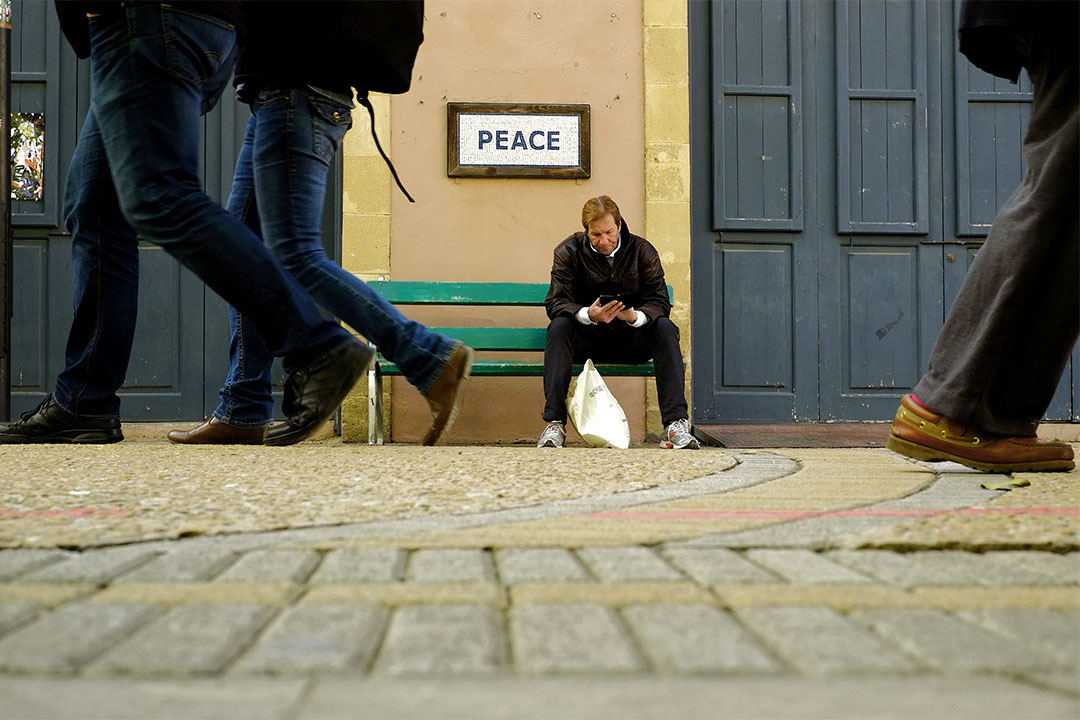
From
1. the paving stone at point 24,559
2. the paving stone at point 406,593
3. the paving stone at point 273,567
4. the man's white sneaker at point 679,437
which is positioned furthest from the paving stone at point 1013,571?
the man's white sneaker at point 679,437

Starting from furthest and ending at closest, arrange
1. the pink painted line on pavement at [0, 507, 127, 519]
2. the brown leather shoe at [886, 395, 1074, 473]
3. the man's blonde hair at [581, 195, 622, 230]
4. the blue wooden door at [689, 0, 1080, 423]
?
the blue wooden door at [689, 0, 1080, 423] → the man's blonde hair at [581, 195, 622, 230] → the brown leather shoe at [886, 395, 1074, 473] → the pink painted line on pavement at [0, 507, 127, 519]

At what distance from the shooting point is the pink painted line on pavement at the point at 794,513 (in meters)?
1.66

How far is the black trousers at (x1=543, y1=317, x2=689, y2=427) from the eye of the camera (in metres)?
4.25

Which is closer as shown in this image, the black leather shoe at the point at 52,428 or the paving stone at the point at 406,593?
the paving stone at the point at 406,593

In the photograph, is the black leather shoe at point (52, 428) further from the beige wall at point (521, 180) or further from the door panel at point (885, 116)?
the door panel at point (885, 116)

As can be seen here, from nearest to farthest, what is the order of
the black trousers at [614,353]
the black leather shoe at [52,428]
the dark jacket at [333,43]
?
the dark jacket at [333,43] < the black leather shoe at [52,428] < the black trousers at [614,353]

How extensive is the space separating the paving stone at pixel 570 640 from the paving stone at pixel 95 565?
0.51 metres

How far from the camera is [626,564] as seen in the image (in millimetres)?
1240

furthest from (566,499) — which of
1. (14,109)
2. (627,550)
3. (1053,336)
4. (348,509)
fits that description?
(14,109)

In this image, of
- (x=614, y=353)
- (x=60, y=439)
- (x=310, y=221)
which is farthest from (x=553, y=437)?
(x=60, y=439)

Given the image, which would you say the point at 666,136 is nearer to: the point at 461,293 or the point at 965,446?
the point at 461,293

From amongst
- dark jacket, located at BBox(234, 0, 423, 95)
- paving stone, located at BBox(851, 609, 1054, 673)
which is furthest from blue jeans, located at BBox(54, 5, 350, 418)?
paving stone, located at BBox(851, 609, 1054, 673)

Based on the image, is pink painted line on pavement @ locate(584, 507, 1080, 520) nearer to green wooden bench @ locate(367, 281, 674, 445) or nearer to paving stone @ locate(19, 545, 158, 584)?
paving stone @ locate(19, 545, 158, 584)

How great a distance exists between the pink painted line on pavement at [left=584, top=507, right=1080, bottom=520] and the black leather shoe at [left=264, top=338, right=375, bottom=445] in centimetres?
129
